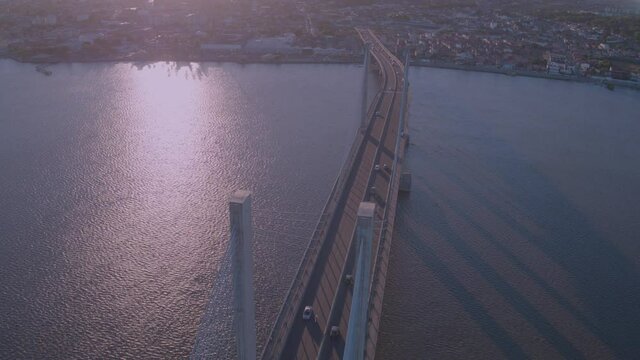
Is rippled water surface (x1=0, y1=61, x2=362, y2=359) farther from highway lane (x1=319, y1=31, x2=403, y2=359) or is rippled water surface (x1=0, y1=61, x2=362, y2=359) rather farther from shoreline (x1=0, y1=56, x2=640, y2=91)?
shoreline (x1=0, y1=56, x2=640, y2=91)

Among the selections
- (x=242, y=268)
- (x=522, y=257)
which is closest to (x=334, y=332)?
(x=242, y=268)

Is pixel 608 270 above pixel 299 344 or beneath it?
beneath

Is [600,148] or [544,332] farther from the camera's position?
[600,148]

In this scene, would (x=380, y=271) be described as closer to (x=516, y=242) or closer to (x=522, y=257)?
(x=522, y=257)

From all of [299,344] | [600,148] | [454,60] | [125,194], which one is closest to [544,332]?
[299,344]

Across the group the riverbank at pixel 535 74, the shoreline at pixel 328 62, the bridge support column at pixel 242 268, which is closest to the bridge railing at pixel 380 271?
the bridge support column at pixel 242 268

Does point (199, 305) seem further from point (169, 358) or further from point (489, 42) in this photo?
point (489, 42)
